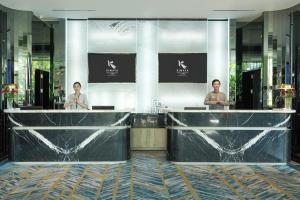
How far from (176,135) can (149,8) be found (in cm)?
343

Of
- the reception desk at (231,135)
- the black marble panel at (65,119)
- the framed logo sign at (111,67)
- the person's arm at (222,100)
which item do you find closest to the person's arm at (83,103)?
the black marble panel at (65,119)

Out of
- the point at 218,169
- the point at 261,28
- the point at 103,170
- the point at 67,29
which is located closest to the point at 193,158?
the point at 218,169

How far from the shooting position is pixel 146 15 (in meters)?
10.1

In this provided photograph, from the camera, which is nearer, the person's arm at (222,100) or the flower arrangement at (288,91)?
the flower arrangement at (288,91)

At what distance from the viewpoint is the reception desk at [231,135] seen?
737cm

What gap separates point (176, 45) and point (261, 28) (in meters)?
2.28

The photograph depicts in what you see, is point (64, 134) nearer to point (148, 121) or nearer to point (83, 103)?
point (83, 103)

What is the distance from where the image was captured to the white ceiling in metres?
8.64

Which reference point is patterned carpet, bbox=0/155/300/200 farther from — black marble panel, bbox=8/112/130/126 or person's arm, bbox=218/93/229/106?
person's arm, bbox=218/93/229/106

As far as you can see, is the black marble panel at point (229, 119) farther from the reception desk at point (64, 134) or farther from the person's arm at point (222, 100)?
the reception desk at point (64, 134)

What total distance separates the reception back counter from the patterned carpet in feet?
0.77

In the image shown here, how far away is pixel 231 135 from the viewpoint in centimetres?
738

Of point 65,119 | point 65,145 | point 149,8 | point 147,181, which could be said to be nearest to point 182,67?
point 149,8

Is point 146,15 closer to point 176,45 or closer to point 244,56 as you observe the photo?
point 176,45
